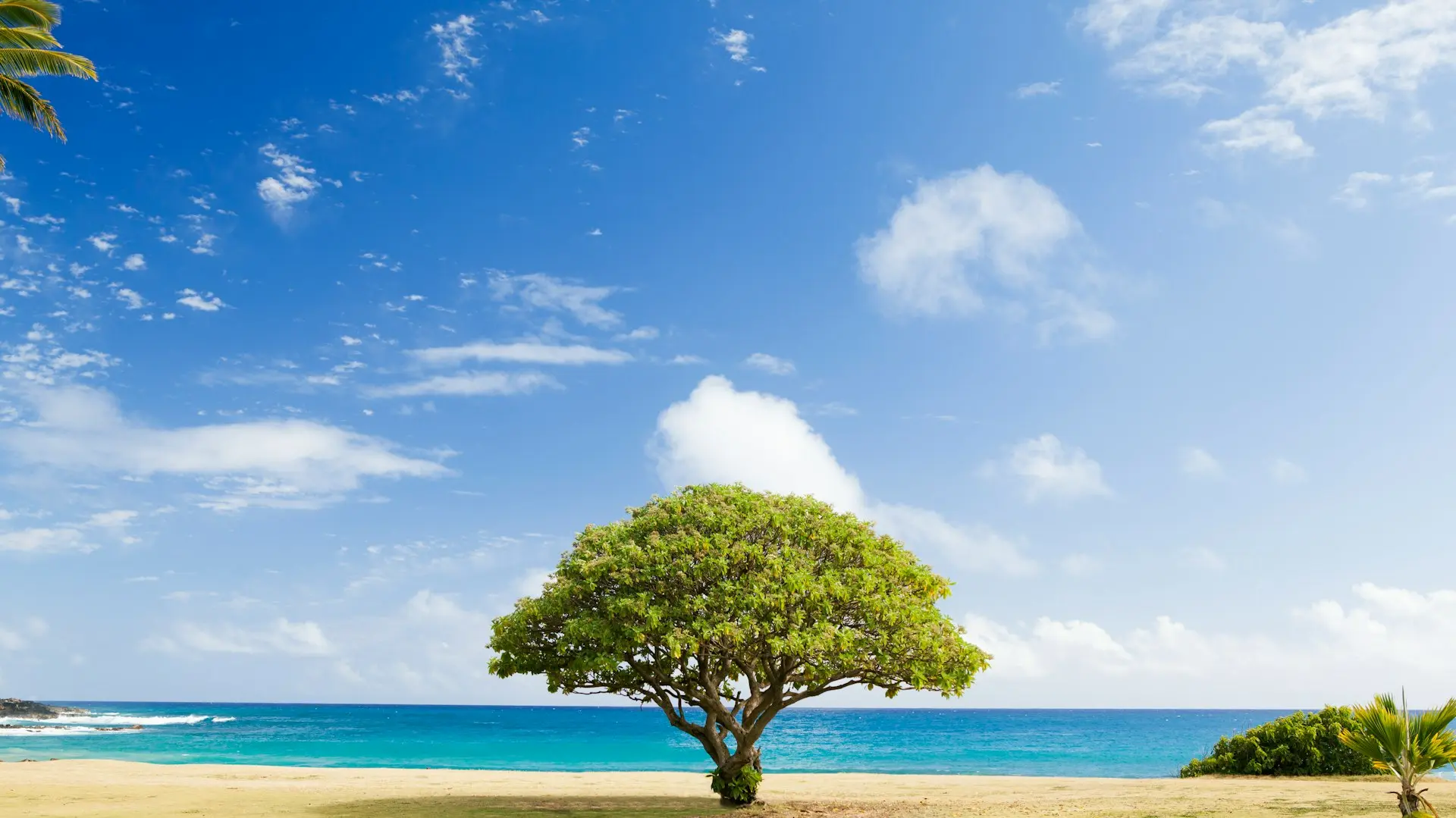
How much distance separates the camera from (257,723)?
137 metres

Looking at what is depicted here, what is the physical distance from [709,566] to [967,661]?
7074mm

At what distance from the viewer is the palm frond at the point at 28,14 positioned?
21.3 m

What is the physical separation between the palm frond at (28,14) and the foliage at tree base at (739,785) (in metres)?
24.4

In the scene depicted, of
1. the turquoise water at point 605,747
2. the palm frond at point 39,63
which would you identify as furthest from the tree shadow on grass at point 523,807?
the turquoise water at point 605,747

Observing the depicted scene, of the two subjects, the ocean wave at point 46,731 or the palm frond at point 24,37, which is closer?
the palm frond at point 24,37

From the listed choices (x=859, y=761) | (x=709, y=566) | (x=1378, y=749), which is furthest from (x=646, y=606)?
(x=859, y=761)

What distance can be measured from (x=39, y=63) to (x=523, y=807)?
2204 centimetres

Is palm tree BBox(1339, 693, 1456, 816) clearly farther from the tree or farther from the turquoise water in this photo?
the turquoise water

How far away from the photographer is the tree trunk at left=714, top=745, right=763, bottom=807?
23516mm

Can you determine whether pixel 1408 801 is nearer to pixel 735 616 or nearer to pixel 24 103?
pixel 735 616

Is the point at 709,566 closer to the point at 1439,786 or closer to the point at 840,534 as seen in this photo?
the point at 840,534

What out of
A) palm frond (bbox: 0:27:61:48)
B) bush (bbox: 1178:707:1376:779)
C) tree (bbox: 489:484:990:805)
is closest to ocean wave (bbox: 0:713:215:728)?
palm frond (bbox: 0:27:61:48)

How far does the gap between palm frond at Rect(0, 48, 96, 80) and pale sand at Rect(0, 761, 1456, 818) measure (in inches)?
701

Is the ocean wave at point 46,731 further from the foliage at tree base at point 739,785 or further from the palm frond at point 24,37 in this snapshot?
the foliage at tree base at point 739,785
